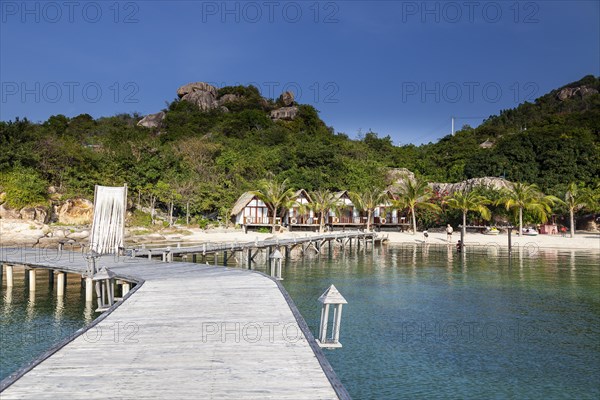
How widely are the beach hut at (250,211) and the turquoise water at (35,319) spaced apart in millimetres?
29112

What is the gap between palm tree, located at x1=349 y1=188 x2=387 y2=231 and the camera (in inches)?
2110

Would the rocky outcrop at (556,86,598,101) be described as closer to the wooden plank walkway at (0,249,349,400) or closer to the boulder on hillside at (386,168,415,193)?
the boulder on hillside at (386,168,415,193)

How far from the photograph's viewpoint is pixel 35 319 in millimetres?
15805

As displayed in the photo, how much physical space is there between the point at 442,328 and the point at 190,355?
9065 mm

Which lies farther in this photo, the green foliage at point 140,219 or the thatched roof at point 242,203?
the thatched roof at point 242,203

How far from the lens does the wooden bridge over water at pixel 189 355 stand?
6281 mm

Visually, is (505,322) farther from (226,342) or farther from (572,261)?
(572,261)

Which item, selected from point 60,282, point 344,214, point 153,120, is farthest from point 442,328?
point 153,120

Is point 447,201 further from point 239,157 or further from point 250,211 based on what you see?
point 239,157

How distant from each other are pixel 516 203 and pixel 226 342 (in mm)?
42827

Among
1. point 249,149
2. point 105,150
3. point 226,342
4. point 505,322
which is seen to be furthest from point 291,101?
point 226,342

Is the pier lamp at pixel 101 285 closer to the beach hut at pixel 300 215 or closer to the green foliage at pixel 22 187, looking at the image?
the green foliage at pixel 22 187

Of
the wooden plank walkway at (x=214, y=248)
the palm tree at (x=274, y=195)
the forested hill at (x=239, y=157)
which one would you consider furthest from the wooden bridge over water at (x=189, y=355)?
the forested hill at (x=239, y=157)

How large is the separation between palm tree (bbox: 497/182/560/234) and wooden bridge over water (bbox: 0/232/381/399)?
124 ft
